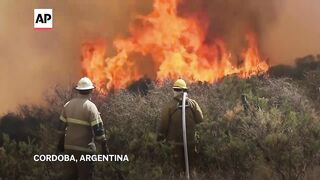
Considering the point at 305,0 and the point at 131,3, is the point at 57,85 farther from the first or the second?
the point at 305,0

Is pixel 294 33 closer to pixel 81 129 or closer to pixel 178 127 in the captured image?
pixel 178 127

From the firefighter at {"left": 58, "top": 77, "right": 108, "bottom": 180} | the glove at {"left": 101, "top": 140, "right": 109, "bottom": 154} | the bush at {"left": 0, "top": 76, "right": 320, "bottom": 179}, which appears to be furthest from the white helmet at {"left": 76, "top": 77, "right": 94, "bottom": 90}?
the glove at {"left": 101, "top": 140, "right": 109, "bottom": 154}

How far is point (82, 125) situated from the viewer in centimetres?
825

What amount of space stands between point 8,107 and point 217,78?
3.55 metres

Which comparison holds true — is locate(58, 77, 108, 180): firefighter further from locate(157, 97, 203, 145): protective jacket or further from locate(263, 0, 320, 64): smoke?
locate(263, 0, 320, 64): smoke

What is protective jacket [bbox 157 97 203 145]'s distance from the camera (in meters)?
8.59

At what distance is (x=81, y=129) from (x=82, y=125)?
0.21ft

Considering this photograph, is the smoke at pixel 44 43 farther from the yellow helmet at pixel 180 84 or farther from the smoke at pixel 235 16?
the yellow helmet at pixel 180 84

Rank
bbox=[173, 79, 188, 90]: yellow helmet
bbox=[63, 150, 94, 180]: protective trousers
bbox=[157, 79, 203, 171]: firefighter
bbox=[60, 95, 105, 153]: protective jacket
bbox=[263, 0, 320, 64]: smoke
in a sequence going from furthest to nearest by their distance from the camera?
bbox=[263, 0, 320, 64]: smoke → bbox=[173, 79, 188, 90]: yellow helmet → bbox=[157, 79, 203, 171]: firefighter → bbox=[63, 150, 94, 180]: protective trousers → bbox=[60, 95, 105, 153]: protective jacket

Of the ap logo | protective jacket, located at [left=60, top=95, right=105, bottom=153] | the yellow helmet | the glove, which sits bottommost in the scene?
the glove

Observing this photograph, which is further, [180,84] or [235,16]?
[235,16]

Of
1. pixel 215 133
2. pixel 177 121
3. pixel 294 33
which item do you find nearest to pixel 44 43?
pixel 177 121

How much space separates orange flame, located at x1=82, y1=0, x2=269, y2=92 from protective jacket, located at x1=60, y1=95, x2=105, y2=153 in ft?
2.86

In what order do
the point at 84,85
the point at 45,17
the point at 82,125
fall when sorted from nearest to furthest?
the point at 82,125 → the point at 84,85 → the point at 45,17
